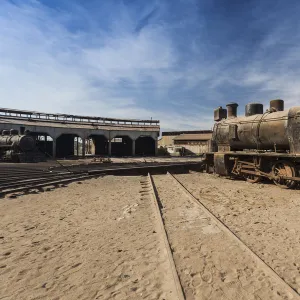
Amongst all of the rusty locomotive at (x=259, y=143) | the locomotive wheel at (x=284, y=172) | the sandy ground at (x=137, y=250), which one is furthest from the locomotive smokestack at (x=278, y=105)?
the sandy ground at (x=137, y=250)

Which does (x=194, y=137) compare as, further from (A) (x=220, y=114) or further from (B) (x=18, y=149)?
(B) (x=18, y=149)

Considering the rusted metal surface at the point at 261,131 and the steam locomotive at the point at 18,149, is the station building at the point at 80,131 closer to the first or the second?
the steam locomotive at the point at 18,149

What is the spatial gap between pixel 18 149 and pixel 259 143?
696 inches

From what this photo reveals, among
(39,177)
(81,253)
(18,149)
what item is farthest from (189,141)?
(81,253)

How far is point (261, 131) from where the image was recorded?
1096 centimetres

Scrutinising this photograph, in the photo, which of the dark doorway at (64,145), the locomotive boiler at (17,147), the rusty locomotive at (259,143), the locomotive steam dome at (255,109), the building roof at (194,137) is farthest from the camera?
the building roof at (194,137)

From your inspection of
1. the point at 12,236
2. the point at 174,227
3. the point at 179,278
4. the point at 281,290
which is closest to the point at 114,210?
the point at 174,227

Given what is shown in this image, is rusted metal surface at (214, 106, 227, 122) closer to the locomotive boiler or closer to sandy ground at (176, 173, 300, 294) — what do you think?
sandy ground at (176, 173, 300, 294)

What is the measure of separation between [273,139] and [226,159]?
2974 millimetres

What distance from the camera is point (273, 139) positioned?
1049cm

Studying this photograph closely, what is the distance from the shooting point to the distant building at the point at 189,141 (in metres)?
41.9

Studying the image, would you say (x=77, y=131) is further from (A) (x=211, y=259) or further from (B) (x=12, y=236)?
(A) (x=211, y=259)

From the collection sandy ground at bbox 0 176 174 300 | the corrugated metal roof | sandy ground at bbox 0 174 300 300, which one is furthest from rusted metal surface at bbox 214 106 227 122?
the corrugated metal roof

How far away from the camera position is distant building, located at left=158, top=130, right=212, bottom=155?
41.9 m
